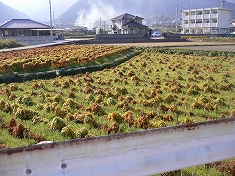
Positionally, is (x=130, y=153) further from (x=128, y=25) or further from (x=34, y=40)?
(x=128, y=25)

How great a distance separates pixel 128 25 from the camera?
66.2m

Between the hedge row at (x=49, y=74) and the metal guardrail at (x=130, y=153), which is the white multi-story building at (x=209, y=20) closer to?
the hedge row at (x=49, y=74)

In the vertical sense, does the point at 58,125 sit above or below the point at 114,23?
below

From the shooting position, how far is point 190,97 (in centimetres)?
1023

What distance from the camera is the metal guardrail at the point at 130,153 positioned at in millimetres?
3398

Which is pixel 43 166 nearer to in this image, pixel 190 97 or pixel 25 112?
pixel 25 112

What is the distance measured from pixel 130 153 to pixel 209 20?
78.2 m

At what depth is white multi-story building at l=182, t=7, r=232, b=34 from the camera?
74.3 meters

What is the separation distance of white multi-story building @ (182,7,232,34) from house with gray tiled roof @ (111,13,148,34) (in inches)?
658

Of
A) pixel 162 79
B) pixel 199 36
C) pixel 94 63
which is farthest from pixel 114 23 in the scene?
pixel 162 79

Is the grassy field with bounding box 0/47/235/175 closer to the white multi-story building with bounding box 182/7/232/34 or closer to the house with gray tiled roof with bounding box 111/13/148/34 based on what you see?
the house with gray tiled roof with bounding box 111/13/148/34

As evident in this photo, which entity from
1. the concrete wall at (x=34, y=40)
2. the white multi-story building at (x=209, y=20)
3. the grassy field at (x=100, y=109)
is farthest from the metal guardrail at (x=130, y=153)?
the white multi-story building at (x=209, y=20)

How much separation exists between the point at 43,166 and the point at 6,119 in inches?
182

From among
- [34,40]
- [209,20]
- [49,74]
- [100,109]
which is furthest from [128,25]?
[100,109]
